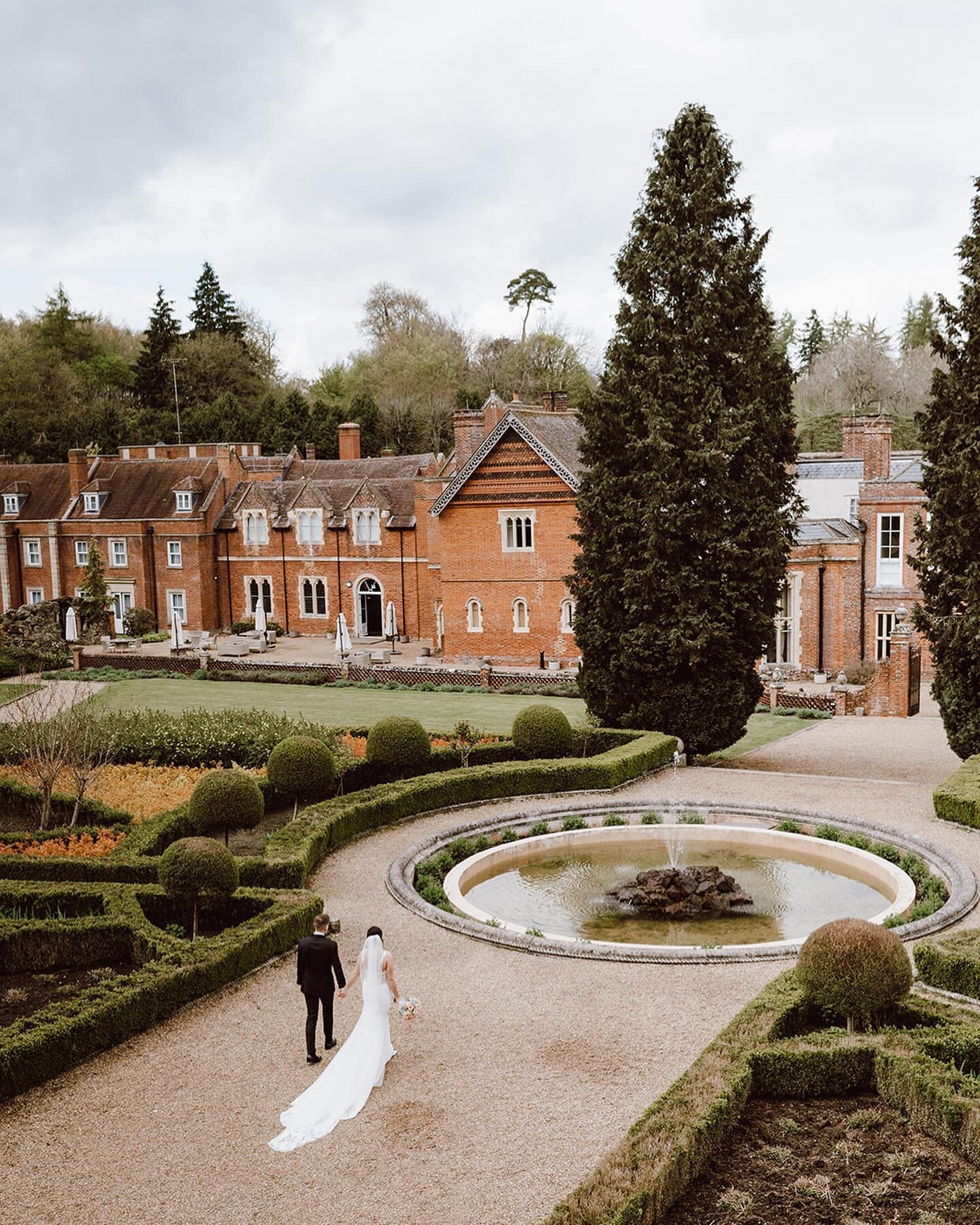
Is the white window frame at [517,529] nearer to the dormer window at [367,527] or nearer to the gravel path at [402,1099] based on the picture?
the dormer window at [367,527]

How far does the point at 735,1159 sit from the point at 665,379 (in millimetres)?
16740

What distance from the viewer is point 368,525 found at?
4919cm

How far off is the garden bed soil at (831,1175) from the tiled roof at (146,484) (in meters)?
47.9

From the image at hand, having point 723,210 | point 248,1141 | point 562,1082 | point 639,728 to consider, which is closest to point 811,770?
point 639,728

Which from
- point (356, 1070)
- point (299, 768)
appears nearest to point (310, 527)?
point (299, 768)

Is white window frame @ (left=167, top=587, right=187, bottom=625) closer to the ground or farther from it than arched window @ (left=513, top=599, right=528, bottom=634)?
farther from it

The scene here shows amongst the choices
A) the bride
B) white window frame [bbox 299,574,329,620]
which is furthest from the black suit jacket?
white window frame [bbox 299,574,329,620]

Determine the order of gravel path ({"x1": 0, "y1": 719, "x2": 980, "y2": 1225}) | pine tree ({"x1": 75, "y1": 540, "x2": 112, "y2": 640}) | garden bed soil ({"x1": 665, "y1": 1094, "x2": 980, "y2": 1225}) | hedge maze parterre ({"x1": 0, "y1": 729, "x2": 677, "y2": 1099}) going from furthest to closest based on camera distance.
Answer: pine tree ({"x1": 75, "y1": 540, "x2": 112, "y2": 640})
hedge maze parterre ({"x1": 0, "y1": 729, "x2": 677, "y2": 1099})
gravel path ({"x1": 0, "y1": 719, "x2": 980, "y2": 1225})
garden bed soil ({"x1": 665, "y1": 1094, "x2": 980, "y2": 1225})

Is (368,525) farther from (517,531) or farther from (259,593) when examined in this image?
(517,531)

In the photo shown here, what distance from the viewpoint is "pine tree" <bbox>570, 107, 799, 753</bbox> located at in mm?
22531

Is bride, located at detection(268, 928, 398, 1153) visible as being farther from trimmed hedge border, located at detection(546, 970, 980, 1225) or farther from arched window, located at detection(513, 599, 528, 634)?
arched window, located at detection(513, 599, 528, 634)

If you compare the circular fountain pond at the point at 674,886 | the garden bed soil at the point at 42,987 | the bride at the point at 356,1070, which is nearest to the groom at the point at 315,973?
the bride at the point at 356,1070

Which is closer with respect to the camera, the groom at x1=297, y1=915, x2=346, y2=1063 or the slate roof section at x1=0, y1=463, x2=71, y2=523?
the groom at x1=297, y1=915, x2=346, y2=1063

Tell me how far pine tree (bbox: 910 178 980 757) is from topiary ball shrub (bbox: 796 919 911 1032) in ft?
37.5
